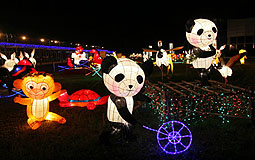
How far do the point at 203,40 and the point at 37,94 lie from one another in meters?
4.99

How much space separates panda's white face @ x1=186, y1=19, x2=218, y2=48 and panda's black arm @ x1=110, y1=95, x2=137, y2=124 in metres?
4.05

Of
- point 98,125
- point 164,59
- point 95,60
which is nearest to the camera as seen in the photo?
point 98,125

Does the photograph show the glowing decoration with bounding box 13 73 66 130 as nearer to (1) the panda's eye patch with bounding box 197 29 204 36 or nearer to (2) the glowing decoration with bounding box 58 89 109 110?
(2) the glowing decoration with bounding box 58 89 109 110

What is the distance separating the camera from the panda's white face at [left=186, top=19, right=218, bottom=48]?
22.0 feet

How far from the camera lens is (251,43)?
1501 inches

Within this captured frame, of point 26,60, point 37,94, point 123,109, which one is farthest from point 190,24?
point 26,60

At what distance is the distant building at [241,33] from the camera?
120 feet

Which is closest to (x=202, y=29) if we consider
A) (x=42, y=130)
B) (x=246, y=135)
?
(x=246, y=135)

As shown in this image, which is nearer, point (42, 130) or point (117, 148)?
point (117, 148)

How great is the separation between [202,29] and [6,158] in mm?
6004

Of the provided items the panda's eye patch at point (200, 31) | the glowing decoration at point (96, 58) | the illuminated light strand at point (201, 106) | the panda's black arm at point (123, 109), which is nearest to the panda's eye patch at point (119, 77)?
the panda's black arm at point (123, 109)

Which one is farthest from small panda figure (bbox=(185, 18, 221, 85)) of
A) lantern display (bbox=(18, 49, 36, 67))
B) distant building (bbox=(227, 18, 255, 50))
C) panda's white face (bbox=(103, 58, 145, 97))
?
distant building (bbox=(227, 18, 255, 50))

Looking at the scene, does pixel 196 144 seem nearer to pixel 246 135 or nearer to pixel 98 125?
pixel 246 135

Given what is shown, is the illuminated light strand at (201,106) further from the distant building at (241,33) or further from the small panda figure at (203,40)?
the distant building at (241,33)
